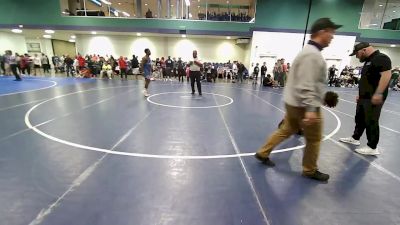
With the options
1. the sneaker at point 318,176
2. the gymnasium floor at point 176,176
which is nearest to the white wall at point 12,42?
the gymnasium floor at point 176,176

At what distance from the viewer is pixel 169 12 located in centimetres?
2095

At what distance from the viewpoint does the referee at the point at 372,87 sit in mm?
3732

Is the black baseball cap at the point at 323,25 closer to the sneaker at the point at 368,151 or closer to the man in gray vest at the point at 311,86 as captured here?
the man in gray vest at the point at 311,86

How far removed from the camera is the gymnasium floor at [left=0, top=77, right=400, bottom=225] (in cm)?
244

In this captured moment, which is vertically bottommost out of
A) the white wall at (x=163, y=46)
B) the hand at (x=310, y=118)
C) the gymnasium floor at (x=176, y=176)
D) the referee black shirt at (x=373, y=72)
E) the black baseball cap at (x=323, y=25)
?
the gymnasium floor at (x=176, y=176)

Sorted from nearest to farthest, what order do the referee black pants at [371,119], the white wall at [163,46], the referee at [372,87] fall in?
the referee at [372,87], the referee black pants at [371,119], the white wall at [163,46]

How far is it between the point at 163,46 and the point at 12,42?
15.1 metres

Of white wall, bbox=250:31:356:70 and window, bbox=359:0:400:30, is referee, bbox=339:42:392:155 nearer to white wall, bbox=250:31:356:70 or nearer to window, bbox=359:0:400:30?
white wall, bbox=250:31:356:70

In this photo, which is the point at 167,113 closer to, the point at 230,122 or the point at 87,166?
the point at 230,122

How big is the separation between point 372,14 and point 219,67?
1450 cm

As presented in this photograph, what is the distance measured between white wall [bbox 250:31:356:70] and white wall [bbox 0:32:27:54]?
23309 mm

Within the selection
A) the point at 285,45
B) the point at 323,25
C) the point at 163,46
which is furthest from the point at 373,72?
the point at 163,46

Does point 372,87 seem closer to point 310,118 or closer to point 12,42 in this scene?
point 310,118

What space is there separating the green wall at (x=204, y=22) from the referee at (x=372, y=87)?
16.7 m
